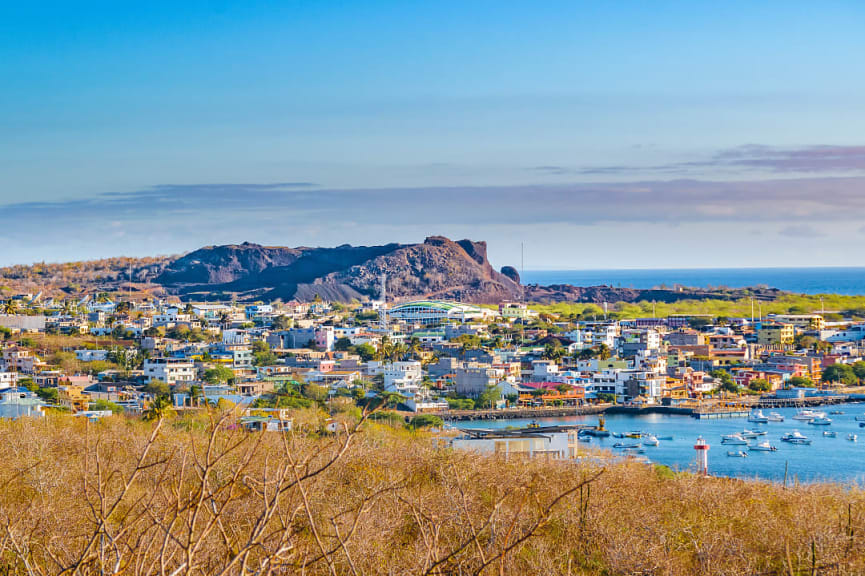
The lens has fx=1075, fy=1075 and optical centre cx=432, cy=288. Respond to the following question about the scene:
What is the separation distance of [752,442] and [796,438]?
750mm

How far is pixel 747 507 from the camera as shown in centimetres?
675

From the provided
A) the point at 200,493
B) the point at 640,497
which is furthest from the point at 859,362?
the point at 200,493

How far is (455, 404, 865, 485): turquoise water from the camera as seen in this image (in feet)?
41.5

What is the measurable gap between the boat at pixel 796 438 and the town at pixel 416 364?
3135mm

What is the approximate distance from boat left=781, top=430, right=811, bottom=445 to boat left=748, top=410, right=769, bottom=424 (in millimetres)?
1805

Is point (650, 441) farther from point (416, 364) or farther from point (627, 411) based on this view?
point (416, 364)

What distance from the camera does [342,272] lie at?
56938 mm

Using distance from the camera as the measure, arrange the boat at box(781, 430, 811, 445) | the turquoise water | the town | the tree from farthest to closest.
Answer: the tree, the town, the boat at box(781, 430, 811, 445), the turquoise water

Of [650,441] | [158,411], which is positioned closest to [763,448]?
[650,441]

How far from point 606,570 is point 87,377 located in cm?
1575

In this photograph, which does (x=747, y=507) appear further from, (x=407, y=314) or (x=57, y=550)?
(x=407, y=314)

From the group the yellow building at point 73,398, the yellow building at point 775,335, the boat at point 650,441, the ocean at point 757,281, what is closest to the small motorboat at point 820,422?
the boat at point 650,441

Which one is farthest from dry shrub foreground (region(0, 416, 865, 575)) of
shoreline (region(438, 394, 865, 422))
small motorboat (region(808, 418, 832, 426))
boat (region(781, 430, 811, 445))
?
small motorboat (region(808, 418, 832, 426))

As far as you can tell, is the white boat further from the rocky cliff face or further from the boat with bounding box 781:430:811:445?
the rocky cliff face
